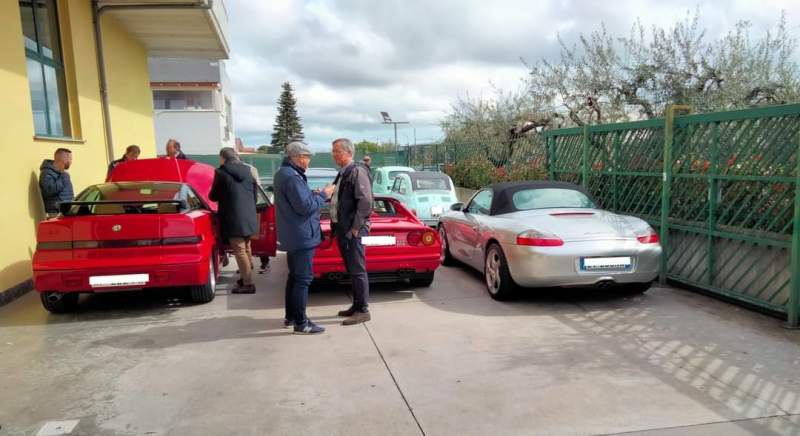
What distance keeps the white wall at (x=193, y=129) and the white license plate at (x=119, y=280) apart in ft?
97.9

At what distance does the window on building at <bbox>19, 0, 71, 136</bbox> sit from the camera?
7.31m

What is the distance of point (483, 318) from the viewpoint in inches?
203

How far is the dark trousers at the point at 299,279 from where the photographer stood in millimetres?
4594

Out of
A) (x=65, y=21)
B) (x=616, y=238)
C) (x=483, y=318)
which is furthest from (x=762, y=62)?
(x=65, y=21)

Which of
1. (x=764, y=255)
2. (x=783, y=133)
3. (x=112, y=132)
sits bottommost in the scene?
(x=764, y=255)

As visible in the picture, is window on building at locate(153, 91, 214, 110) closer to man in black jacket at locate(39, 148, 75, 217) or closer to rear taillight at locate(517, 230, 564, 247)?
man in black jacket at locate(39, 148, 75, 217)

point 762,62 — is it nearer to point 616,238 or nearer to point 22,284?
point 616,238

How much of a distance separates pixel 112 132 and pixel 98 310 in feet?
18.7

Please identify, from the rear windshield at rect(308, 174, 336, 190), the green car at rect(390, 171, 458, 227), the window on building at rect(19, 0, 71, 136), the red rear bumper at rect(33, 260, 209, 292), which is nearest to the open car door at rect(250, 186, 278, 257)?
the red rear bumper at rect(33, 260, 209, 292)

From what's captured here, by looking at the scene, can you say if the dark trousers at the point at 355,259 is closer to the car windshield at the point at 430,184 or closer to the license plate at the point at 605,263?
the license plate at the point at 605,263

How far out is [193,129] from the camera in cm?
3344

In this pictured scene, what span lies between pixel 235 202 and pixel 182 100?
32.4m

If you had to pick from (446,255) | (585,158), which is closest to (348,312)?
(446,255)

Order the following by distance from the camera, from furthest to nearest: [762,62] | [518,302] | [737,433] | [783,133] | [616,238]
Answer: [762,62], [518,302], [616,238], [783,133], [737,433]
